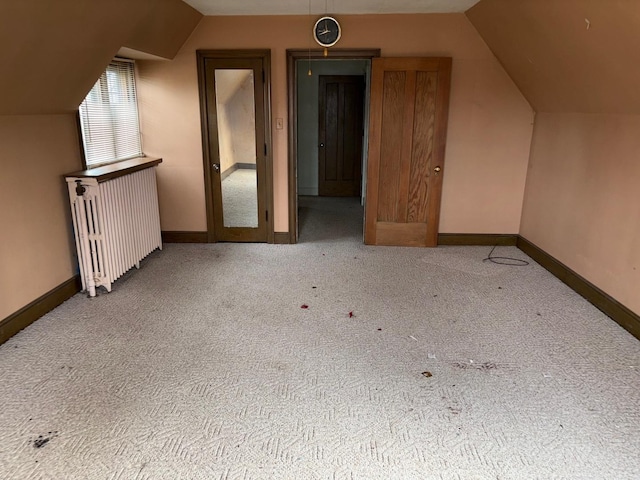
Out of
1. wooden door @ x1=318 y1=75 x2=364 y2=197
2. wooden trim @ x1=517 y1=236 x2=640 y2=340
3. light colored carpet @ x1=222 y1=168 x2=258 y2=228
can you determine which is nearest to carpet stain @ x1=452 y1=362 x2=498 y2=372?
wooden trim @ x1=517 y1=236 x2=640 y2=340

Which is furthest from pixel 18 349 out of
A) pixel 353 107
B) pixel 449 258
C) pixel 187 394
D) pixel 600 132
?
pixel 353 107

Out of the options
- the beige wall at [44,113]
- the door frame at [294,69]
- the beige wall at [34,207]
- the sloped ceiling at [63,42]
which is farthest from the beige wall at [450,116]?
the beige wall at [34,207]

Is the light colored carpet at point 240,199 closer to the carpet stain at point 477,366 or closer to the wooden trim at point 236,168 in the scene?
the wooden trim at point 236,168

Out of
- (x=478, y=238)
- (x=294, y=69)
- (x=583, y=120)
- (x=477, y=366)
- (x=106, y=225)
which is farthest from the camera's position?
(x=478, y=238)

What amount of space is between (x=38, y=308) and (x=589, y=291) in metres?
4.30

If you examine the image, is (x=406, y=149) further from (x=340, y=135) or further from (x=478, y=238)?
(x=340, y=135)

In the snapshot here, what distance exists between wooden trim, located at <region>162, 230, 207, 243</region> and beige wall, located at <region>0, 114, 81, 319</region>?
4.97ft

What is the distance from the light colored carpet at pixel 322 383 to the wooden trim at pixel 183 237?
1.12 metres

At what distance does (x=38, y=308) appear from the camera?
322 cm

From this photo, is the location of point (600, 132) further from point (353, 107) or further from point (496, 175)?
point (353, 107)

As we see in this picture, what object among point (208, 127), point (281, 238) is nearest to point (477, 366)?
point (281, 238)

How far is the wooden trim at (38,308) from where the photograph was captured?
9.58 feet

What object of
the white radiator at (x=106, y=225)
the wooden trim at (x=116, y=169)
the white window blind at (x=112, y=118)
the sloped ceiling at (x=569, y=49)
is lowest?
the white radiator at (x=106, y=225)

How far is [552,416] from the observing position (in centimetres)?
225
